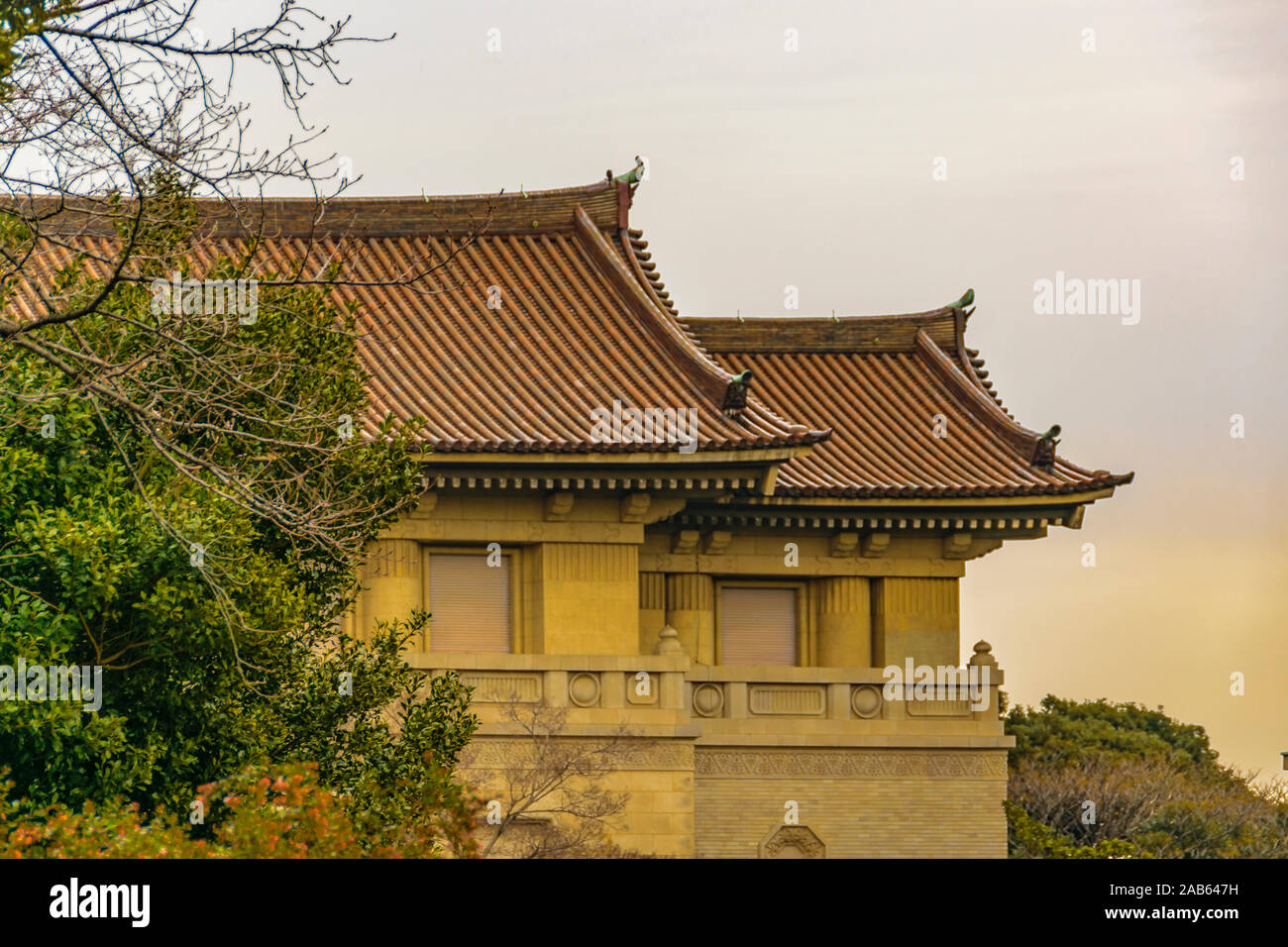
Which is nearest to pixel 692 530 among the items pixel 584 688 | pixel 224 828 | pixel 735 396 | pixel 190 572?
pixel 735 396

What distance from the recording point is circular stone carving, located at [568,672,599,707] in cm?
2319

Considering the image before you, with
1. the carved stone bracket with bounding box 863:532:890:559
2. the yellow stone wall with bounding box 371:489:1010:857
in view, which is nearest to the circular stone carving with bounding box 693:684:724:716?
the yellow stone wall with bounding box 371:489:1010:857

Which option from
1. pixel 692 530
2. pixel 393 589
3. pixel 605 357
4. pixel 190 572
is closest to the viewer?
pixel 190 572

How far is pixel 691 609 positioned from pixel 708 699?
2057mm

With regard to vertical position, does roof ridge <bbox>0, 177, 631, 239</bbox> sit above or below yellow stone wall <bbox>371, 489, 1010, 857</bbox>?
above

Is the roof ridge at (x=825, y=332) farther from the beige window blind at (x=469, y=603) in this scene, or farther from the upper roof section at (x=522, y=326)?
the beige window blind at (x=469, y=603)

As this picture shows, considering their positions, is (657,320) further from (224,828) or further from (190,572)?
(224,828)

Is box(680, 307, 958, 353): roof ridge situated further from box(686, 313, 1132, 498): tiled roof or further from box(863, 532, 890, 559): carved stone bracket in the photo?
box(863, 532, 890, 559): carved stone bracket

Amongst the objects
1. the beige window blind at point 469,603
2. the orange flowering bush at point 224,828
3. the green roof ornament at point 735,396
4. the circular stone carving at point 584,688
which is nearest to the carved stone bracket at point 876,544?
the green roof ornament at point 735,396

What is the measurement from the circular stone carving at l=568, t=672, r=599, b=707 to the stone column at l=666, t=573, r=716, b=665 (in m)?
3.74

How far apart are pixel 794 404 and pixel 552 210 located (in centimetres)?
447

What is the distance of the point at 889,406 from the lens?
96.3ft
